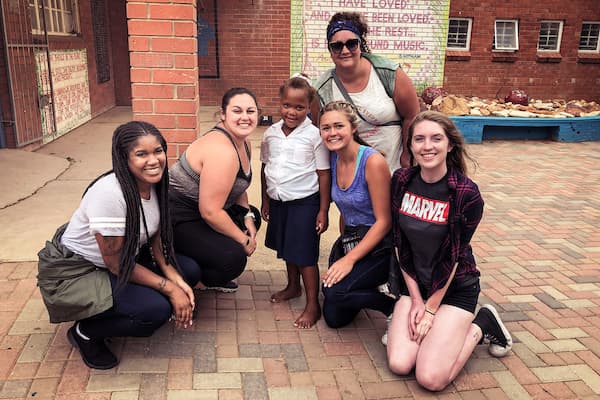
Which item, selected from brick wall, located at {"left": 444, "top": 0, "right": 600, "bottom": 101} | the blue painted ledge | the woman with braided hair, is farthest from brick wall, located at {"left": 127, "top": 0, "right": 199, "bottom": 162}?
brick wall, located at {"left": 444, "top": 0, "right": 600, "bottom": 101}

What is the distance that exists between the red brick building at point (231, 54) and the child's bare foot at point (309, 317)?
402cm

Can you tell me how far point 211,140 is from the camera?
10.1ft

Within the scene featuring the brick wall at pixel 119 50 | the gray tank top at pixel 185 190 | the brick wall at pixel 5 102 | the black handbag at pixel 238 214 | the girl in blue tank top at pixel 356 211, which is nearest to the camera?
the girl in blue tank top at pixel 356 211

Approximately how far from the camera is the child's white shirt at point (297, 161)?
324 centimetres

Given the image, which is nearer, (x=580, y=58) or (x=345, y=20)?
(x=345, y=20)

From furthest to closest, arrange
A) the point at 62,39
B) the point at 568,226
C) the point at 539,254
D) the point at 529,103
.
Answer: the point at 529,103, the point at 62,39, the point at 568,226, the point at 539,254

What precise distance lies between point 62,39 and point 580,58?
1129 cm

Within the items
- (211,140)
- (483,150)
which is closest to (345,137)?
(211,140)

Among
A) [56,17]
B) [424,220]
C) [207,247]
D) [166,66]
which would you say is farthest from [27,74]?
[424,220]

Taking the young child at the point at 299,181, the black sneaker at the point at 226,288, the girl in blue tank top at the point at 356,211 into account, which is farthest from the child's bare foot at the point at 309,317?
the black sneaker at the point at 226,288

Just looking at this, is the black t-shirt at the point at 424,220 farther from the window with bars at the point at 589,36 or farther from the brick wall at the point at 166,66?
the window with bars at the point at 589,36

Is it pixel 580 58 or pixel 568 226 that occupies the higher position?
pixel 580 58

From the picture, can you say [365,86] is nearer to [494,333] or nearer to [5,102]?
[494,333]

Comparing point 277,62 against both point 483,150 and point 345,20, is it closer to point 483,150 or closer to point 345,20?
point 483,150
